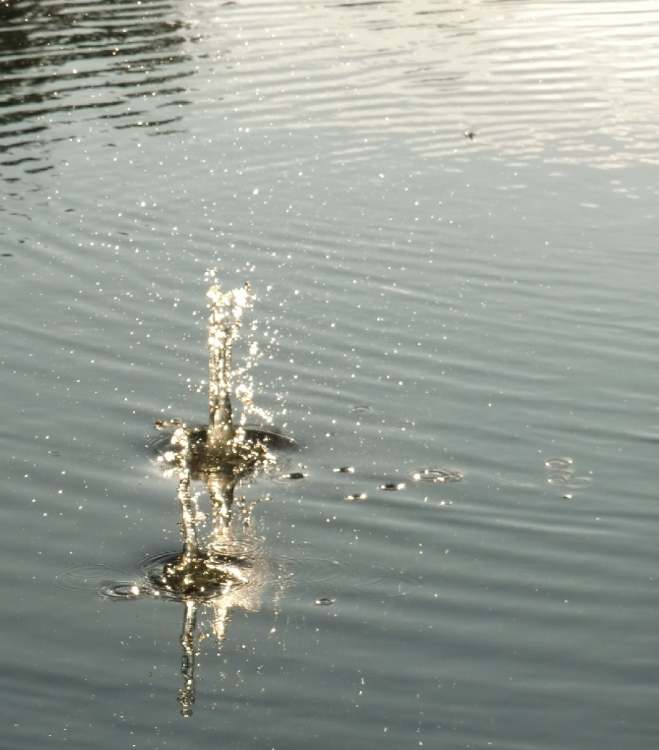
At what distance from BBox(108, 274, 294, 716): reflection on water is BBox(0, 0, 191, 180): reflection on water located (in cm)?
810

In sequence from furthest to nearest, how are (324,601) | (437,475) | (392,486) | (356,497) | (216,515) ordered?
1. (437,475)
2. (392,486)
3. (356,497)
4. (216,515)
5. (324,601)

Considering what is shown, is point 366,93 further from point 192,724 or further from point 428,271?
point 192,724

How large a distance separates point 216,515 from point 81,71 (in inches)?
621

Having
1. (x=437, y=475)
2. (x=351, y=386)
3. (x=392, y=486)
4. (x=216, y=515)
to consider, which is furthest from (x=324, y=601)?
(x=351, y=386)

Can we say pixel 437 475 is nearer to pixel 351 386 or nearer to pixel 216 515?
pixel 216 515

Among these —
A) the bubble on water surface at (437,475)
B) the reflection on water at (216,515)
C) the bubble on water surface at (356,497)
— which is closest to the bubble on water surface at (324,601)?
the reflection on water at (216,515)

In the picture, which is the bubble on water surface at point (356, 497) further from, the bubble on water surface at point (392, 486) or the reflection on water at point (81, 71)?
the reflection on water at point (81, 71)

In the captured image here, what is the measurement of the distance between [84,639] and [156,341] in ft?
17.9

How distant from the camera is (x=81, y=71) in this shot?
25938 millimetres

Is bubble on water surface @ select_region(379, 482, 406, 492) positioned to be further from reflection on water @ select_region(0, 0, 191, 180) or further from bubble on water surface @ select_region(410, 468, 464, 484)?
reflection on water @ select_region(0, 0, 191, 180)

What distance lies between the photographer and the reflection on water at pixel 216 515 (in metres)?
10.3

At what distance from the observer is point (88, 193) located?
770 inches

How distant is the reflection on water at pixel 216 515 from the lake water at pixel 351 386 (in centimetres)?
7

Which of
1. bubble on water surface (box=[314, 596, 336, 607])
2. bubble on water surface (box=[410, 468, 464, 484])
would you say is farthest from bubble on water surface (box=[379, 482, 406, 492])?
bubble on water surface (box=[314, 596, 336, 607])
